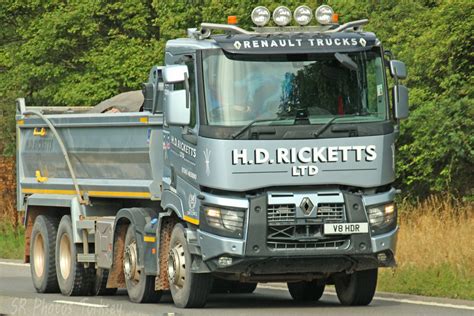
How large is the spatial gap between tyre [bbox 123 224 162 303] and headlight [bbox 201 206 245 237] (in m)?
2.16

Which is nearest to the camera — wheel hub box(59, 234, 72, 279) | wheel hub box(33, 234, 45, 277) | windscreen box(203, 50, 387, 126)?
windscreen box(203, 50, 387, 126)

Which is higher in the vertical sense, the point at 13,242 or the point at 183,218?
the point at 183,218

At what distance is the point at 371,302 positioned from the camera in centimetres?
1667

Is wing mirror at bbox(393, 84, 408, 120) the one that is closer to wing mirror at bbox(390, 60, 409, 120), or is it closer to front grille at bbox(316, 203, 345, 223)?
wing mirror at bbox(390, 60, 409, 120)

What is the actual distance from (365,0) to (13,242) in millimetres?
8965

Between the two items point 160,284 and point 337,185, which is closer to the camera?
point 337,185

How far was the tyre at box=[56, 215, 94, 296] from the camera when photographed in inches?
771

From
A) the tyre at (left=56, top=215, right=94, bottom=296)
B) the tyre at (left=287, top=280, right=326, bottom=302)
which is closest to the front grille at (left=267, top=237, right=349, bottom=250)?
the tyre at (left=287, top=280, right=326, bottom=302)

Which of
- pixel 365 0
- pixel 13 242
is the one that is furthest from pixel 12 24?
pixel 365 0

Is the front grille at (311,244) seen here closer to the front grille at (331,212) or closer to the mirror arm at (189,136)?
the front grille at (331,212)

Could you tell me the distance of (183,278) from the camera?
15.9 meters

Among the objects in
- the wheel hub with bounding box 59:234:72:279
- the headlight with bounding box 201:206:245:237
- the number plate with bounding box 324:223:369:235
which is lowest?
the wheel hub with bounding box 59:234:72:279

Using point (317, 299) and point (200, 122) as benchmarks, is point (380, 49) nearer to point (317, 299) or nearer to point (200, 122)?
point (200, 122)

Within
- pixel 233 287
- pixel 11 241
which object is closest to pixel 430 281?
pixel 233 287
